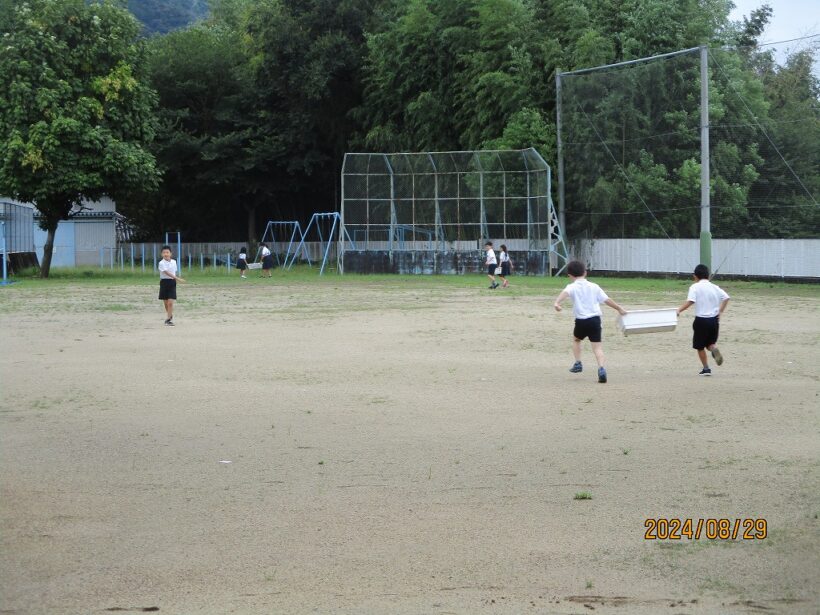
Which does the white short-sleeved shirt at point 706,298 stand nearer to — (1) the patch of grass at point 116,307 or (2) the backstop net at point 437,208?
(1) the patch of grass at point 116,307

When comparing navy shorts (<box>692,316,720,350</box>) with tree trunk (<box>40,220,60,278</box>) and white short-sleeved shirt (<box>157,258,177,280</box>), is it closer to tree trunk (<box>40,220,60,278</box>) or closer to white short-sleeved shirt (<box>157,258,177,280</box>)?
white short-sleeved shirt (<box>157,258,177,280</box>)

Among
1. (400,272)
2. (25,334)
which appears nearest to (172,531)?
(25,334)

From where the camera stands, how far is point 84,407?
469 inches

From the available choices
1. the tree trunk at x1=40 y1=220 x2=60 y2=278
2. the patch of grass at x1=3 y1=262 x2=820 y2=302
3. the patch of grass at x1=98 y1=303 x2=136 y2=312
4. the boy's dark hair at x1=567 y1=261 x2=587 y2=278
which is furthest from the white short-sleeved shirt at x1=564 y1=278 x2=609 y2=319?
the tree trunk at x1=40 y1=220 x2=60 y2=278

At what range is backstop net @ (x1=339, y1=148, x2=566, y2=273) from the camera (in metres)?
48.0

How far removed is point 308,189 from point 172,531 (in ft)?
190

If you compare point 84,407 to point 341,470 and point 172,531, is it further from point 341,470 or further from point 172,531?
point 172,531

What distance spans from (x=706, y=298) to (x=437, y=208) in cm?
3576

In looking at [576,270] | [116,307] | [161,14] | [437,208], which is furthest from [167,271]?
[161,14]

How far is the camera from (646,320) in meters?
14.3

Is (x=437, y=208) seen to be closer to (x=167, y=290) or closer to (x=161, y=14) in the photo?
(x=167, y=290)

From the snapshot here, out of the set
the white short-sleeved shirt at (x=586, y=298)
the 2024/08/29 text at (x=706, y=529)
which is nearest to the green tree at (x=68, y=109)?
the white short-sleeved shirt at (x=586, y=298)

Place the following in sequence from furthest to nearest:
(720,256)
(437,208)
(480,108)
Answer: (480,108)
(437,208)
(720,256)

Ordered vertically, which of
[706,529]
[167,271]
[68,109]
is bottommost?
[706,529]
